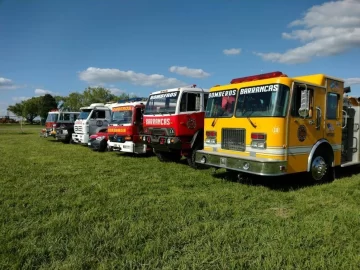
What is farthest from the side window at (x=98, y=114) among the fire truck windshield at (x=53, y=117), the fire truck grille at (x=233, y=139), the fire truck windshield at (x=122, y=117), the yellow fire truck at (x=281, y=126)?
the fire truck grille at (x=233, y=139)

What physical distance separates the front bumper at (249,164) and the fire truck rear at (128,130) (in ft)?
16.4

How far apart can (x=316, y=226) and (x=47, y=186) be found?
5.61 metres

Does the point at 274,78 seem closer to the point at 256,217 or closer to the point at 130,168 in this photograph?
the point at 256,217

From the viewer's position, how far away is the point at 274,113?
6.10 meters

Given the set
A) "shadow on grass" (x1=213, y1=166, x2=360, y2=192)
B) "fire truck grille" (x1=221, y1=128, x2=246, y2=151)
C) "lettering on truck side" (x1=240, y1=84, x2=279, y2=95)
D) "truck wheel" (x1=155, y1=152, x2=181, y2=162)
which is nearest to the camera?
"lettering on truck side" (x1=240, y1=84, x2=279, y2=95)

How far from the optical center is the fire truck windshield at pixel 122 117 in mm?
12266

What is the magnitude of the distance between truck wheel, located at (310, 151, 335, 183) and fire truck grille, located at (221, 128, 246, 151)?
169cm

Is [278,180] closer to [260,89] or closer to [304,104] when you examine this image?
[304,104]

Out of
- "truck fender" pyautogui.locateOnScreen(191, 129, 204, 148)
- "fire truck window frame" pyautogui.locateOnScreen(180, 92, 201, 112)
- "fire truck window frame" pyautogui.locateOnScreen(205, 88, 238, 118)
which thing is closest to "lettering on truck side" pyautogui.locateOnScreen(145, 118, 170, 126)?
"fire truck window frame" pyautogui.locateOnScreen(180, 92, 201, 112)

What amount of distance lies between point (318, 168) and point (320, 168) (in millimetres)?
87

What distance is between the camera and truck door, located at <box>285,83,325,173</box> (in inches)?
245

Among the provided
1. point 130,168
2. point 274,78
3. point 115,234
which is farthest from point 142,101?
point 115,234

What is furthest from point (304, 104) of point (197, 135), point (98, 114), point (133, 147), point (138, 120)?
point (98, 114)

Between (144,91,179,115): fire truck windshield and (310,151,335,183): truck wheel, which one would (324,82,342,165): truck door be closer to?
(310,151,335,183): truck wheel
